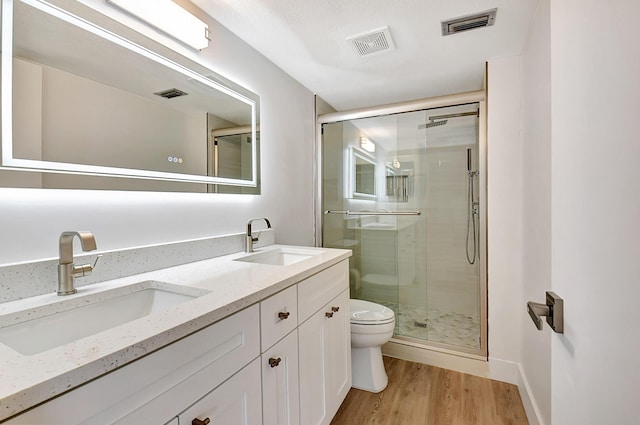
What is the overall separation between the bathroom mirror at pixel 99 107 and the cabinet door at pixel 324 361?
2.94ft

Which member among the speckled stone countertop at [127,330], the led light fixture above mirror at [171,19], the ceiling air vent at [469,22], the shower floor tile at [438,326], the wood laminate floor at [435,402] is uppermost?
the ceiling air vent at [469,22]

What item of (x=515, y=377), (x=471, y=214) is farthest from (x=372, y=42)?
(x=515, y=377)

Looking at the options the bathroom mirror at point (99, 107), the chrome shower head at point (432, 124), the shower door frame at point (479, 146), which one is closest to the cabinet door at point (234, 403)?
the bathroom mirror at point (99, 107)

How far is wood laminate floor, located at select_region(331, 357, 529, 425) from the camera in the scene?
1.66 meters

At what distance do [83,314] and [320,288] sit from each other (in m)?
0.89

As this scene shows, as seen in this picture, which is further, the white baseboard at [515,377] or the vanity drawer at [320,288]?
the white baseboard at [515,377]

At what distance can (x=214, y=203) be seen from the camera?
1.60 meters

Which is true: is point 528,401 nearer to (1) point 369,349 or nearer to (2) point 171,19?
(1) point 369,349

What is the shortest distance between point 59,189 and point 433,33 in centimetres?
197

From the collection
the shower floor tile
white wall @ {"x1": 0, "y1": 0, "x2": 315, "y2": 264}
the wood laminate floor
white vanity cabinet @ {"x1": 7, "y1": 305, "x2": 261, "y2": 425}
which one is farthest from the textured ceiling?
the wood laminate floor

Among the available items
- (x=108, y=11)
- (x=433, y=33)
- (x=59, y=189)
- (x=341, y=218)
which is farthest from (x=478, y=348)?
(x=108, y=11)

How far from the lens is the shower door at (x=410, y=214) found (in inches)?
98.6

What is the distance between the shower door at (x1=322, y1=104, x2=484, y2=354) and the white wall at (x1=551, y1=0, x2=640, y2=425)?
6.42 feet

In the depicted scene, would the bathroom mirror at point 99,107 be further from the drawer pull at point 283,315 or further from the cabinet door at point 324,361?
the cabinet door at point 324,361
